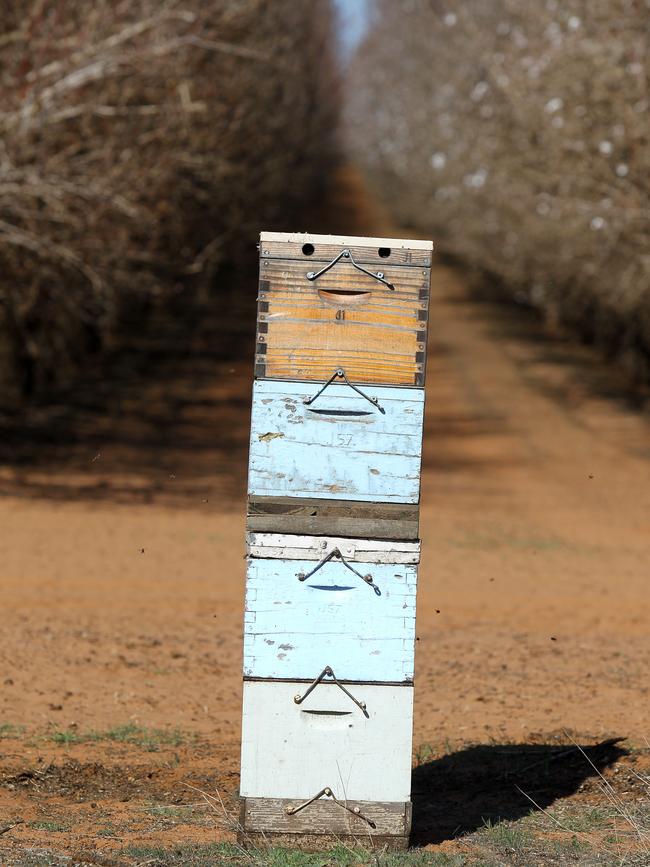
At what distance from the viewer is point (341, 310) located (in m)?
4.31

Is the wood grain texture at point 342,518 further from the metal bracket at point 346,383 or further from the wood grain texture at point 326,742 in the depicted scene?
the wood grain texture at point 326,742

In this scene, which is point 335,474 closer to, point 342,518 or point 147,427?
point 342,518

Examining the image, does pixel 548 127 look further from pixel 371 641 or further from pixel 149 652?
pixel 371 641

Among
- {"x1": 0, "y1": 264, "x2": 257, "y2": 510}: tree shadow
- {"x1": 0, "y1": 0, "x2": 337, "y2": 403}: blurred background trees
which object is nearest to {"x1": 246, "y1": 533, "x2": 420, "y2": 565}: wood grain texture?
{"x1": 0, "y1": 264, "x2": 257, "y2": 510}: tree shadow

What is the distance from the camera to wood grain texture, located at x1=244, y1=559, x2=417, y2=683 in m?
4.28

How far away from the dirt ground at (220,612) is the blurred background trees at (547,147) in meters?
3.16

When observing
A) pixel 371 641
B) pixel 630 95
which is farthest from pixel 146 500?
pixel 371 641

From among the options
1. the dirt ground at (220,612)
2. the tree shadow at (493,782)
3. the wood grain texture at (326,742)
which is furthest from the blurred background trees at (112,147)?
the wood grain texture at (326,742)

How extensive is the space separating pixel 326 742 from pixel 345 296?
60.3 inches

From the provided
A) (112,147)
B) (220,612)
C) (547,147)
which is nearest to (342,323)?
(220,612)

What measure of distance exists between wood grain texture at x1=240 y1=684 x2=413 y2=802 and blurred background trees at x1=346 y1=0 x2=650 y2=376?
1170 centimetres

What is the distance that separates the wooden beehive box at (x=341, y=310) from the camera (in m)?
4.29

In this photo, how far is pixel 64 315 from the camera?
17.6 m

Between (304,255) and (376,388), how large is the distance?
0.51 meters
